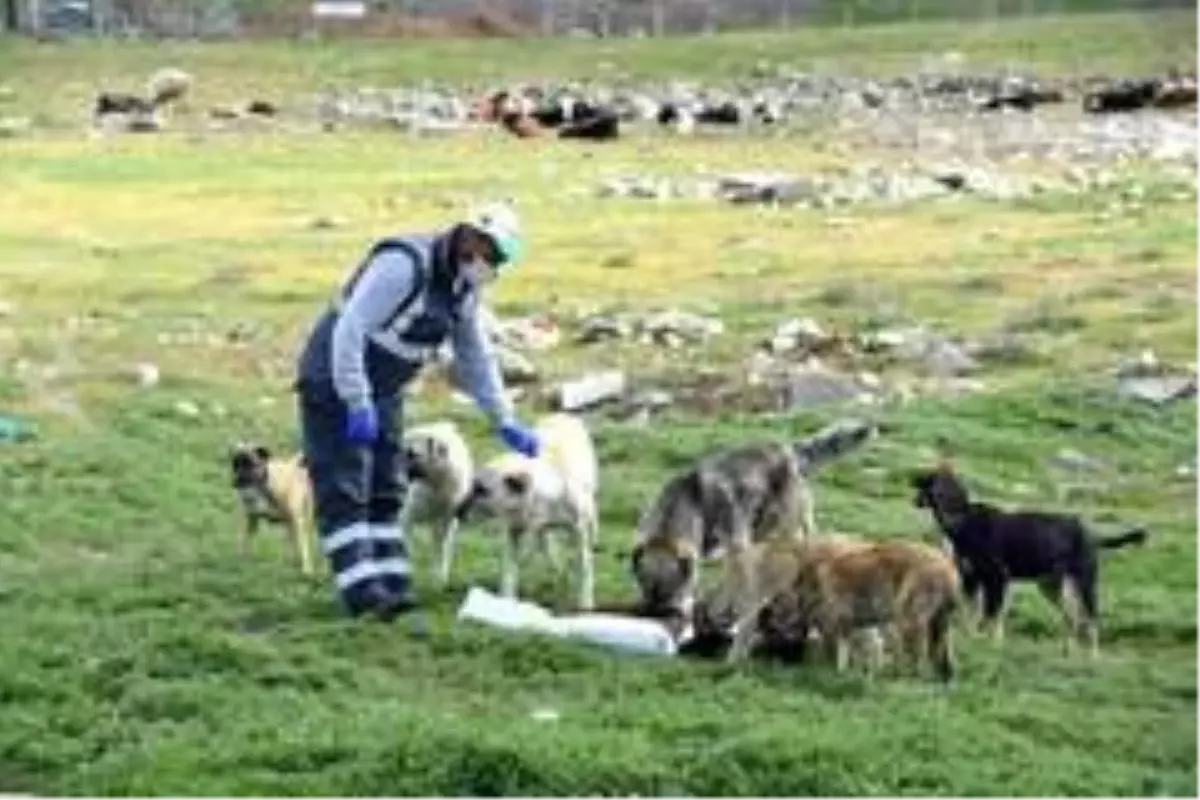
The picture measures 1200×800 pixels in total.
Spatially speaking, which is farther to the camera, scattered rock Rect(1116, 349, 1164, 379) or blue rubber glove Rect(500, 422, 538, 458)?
scattered rock Rect(1116, 349, 1164, 379)

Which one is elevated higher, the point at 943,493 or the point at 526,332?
the point at 943,493

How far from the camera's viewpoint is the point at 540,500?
61.9ft

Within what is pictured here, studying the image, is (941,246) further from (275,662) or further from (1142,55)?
(1142,55)

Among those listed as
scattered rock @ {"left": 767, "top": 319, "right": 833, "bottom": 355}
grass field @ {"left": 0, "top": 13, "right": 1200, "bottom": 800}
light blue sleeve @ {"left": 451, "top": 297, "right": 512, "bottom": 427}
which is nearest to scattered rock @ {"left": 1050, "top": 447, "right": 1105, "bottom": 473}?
grass field @ {"left": 0, "top": 13, "right": 1200, "bottom": 800}

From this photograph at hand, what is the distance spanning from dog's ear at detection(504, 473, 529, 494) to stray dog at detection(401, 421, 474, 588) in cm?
42

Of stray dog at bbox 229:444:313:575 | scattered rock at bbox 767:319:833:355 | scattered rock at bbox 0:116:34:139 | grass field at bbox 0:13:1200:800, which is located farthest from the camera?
scattered rock at bbox 0:116:34:139

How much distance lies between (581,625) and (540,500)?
1.68 metres

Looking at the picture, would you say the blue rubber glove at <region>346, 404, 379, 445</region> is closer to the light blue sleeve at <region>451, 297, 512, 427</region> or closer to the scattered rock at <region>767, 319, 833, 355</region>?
the light blue sleeve at <region>451, 297, 512, 427</region>

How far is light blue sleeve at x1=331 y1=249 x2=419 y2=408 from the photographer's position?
17.4 meters

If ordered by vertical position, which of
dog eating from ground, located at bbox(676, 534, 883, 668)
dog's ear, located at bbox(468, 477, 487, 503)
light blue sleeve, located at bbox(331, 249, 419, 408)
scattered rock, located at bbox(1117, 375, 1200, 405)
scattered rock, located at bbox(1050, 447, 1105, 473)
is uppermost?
light blue sleeve, located at bbox(331, 249, 419, 408)

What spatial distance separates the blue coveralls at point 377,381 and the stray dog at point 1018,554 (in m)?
2.57

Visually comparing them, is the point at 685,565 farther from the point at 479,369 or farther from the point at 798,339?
the point at 798,339

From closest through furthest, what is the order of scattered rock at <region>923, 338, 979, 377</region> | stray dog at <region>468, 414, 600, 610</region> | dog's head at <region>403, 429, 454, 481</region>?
1. stray dog at <region>468, 414, 600, 610</region>
2. dog's head at <region>403, 429, 454, 481</region>
3. scattered rock at <region>923, 338, 979, 377</region>

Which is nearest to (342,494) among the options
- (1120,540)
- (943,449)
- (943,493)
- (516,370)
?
(943,493)
